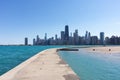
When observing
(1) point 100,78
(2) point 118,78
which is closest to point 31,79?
(1) point 100,78

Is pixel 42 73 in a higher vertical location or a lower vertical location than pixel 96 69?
higher

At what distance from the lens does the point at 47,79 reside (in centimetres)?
1266

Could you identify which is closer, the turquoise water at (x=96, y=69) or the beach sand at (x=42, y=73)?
the beach sand at (x=42, y=73)

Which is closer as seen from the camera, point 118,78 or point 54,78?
point 54,78

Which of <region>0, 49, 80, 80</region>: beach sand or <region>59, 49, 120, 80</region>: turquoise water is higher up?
<region>0, 49, 80, 80</region>: beach sand

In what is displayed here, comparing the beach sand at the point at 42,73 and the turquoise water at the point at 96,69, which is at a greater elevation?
the beach sand at the point at 42,73

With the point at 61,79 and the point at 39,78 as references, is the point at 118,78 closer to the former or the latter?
the point at 61,79

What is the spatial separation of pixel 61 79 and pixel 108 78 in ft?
16.1

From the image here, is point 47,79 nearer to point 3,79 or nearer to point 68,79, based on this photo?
Result: point 68,79

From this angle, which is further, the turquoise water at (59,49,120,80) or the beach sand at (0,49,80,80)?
the turquoise water at (59,49,120,80)

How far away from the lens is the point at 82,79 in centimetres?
1502

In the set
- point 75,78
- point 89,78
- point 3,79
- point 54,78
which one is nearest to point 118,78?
point 89,78

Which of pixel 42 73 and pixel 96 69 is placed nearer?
pixel 42 73

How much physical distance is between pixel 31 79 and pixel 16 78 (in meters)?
1.15
